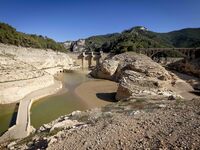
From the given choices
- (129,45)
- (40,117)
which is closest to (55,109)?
(40,117)

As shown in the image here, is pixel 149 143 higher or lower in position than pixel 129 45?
lower

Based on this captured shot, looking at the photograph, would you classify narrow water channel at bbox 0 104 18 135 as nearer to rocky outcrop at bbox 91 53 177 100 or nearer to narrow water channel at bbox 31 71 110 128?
narrow water channel at bbox 31 71 110 128

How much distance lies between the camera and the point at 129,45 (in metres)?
84.3

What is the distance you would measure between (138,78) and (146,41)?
2782 inches

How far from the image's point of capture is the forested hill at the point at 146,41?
90.2 metres

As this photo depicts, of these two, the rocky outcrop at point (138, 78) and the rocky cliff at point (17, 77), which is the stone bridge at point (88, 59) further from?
the rocky cliff at point (17, 77)

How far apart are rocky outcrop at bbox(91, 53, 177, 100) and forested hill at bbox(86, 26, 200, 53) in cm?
2429

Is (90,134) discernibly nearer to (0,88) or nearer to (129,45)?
(0,88)

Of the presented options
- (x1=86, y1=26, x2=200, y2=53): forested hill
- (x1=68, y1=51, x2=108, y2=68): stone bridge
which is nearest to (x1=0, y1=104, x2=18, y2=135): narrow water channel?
(x1=86, y1=26, x2=200, y2=53): forested hill

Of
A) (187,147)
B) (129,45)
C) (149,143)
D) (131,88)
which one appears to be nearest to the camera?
(187,147)

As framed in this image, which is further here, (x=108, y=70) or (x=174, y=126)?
(x=108, y=70)

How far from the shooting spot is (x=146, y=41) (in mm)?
101500

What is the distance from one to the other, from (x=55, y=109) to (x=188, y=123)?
20.1 meters

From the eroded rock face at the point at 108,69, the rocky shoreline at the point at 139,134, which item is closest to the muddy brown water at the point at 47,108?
the rocky shoreline at the point at 139,134
